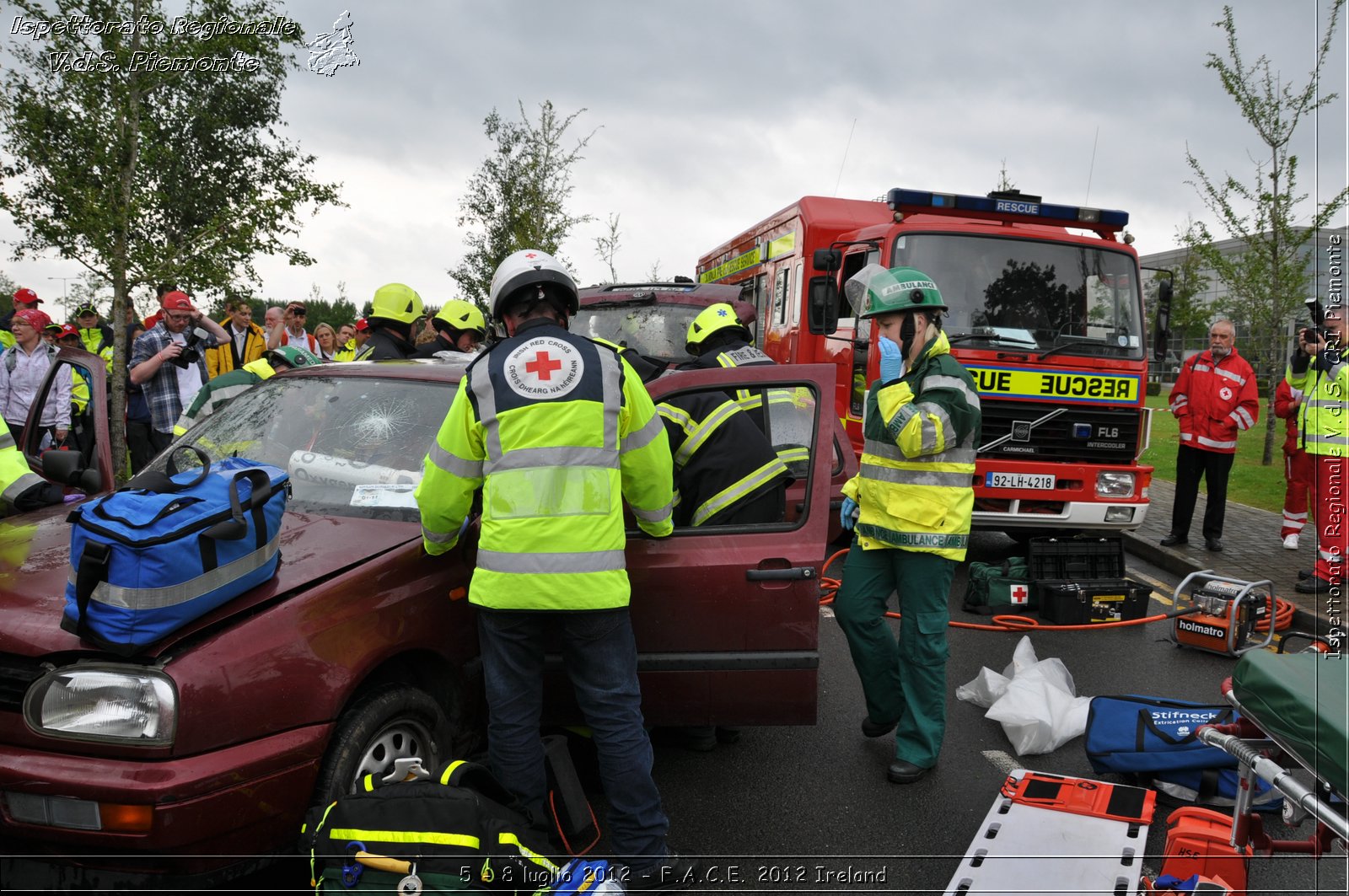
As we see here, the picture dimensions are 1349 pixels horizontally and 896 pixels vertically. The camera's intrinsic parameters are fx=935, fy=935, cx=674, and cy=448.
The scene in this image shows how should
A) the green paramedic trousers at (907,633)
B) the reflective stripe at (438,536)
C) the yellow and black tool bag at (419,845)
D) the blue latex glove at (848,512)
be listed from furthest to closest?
the blue latex glove at (848,512) < the green paramedic trousers at (907,633) < the reflective stripe at (438,536) < the yellow and black tool bag at (419,845)

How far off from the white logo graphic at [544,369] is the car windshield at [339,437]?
2.74ft

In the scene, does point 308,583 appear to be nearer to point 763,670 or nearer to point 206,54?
point 763,670

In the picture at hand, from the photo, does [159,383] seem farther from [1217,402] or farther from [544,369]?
[1217,402]

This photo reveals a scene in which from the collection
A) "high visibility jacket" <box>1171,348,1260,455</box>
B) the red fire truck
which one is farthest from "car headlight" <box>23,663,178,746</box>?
"high visibility jacket" <box>1171,348,1260,455</box>

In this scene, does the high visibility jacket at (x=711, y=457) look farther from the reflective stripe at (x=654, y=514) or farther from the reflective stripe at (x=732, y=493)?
the reflective stripe at (x=654, y=514)

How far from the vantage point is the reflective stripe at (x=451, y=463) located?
9.62ft

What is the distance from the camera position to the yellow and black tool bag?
2.39 metres

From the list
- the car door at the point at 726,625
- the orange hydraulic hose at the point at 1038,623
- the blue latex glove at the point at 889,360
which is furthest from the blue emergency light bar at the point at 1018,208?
the car door at the point at 726,625

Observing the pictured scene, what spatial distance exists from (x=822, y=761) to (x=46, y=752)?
2935 mm

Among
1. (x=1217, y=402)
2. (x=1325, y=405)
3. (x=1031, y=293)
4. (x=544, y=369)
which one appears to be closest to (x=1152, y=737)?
(x=544, y=369)

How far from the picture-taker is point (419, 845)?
2426 mm

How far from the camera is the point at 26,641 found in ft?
8.36

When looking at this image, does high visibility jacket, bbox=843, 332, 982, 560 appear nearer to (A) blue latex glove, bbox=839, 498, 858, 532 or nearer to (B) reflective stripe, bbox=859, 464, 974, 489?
(B) reflective stripe, bbox=859, 464, 974, 489

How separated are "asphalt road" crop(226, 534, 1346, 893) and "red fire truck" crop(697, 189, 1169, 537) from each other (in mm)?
2126
